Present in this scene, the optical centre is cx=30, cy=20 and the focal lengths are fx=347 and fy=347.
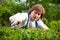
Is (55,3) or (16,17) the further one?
(55,3)

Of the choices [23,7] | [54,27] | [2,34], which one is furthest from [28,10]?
[2,34]

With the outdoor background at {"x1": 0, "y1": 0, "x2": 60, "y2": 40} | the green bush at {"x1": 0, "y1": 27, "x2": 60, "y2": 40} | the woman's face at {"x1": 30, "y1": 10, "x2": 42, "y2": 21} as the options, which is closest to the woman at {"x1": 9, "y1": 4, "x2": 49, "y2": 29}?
the woman's face at {"x1": 30, "y1": 10, "x2": 42, "y2": 21}

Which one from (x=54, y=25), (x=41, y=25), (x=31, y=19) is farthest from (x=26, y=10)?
(x=54, y=25)

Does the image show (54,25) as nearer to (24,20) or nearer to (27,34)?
(24,20)

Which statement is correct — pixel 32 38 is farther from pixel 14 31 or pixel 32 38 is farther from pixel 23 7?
pixel 23 7

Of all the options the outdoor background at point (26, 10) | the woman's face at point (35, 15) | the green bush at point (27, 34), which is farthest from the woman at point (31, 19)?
the green bush at point (27, 34)

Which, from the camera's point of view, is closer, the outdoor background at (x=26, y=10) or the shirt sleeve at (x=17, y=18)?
the outdoor background at (x=26, y=10)

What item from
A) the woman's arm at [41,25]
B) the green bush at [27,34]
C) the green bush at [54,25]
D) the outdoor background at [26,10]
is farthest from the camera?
the woman's arm at [41,25]

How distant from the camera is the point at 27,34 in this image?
13.9 feet

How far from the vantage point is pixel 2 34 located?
14.3 feet

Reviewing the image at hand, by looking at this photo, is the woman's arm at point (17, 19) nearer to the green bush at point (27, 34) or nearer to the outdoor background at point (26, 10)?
the outdoor background at point (26, 10)

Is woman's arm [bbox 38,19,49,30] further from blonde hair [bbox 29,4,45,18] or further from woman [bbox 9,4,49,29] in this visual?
blonde hair [bbox 29,4,45,18]

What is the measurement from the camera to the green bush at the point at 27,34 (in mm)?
4209

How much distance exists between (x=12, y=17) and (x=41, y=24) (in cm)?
42
